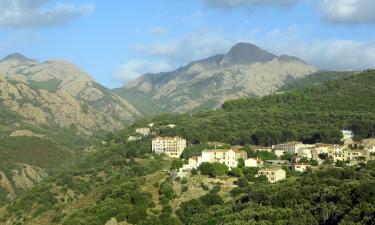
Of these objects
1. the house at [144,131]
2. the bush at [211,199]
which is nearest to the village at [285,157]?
the bush at [211,199]

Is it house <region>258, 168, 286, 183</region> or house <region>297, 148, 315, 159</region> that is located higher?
house <region>297, 148, 315, 159</region>

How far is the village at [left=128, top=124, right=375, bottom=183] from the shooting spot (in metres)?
98.8

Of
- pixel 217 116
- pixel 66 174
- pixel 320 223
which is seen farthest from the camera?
pixel 217 116

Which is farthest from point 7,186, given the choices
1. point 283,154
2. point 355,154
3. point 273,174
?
point 273,174

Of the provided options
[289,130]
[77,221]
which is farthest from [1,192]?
[77,221]

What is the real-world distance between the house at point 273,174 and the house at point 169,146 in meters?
35.1

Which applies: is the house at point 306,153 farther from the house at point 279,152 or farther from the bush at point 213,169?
the bush at point 213,169

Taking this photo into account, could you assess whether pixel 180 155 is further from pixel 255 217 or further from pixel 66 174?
pixel 255 217

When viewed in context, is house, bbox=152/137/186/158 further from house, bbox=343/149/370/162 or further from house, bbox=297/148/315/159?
house, bbox=343/149/370/162

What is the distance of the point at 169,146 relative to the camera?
130 meters

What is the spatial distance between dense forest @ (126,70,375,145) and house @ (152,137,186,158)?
7.33 metres

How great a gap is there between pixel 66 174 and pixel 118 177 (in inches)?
1070

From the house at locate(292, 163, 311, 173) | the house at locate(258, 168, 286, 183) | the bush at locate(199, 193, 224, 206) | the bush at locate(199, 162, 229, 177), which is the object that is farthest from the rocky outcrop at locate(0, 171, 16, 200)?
the bush at locate(199, 193, 224, 206)

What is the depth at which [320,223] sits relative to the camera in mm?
60219
